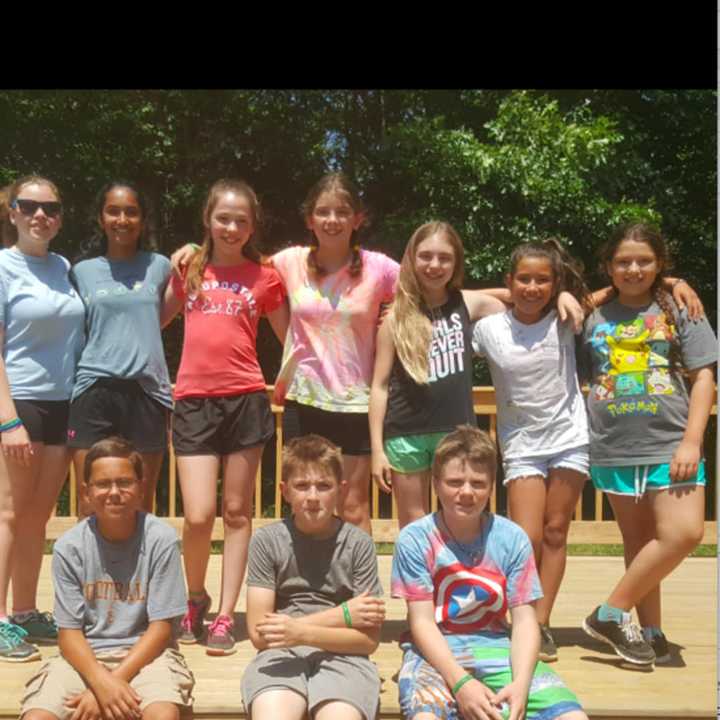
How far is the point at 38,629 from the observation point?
3664 mm

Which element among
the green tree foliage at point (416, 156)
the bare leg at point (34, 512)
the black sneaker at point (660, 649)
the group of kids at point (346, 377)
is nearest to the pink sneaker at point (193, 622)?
the group of kids at point (346, 377)

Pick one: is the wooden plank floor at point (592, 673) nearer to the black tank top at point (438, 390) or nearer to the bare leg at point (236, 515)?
the bare leg at point (236, 515)

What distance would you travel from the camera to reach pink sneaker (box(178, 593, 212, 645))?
364cm

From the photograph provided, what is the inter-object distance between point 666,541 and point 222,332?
1601 mm

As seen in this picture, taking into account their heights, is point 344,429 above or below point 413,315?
below

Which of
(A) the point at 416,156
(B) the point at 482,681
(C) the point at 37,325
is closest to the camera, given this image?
(B) the point at 482,681

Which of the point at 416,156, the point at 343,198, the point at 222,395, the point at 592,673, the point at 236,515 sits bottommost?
the point at 592,673

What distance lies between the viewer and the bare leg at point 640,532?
11.6ft

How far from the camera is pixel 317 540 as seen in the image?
121 inches

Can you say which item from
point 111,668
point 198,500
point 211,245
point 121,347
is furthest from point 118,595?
point 211,245

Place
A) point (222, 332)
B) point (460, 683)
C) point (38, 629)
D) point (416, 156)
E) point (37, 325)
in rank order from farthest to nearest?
point (416, 156) < point (38, 629) < point (222, 332) < point (37, 325) < point (460, 683)

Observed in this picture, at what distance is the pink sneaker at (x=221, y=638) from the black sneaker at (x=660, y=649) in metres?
1.41

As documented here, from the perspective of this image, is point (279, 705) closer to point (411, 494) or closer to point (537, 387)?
point (411, 494)

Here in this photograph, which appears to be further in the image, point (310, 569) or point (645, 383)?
point (645, 383)
